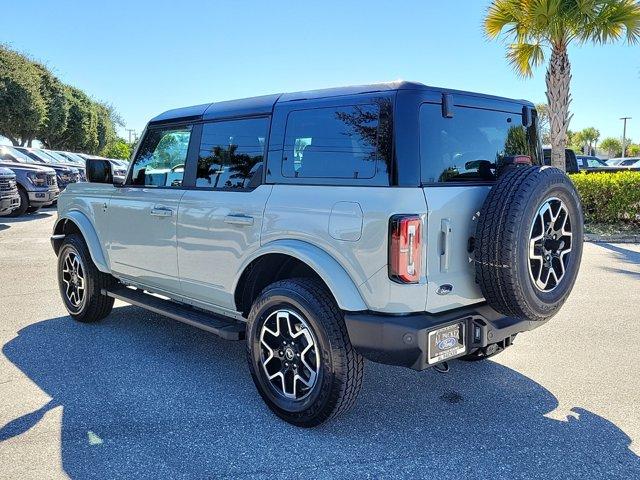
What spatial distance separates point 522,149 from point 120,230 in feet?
10.6

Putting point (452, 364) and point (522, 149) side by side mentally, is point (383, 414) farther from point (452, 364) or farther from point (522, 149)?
point (522, 149)

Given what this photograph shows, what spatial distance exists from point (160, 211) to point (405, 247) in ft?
7.05

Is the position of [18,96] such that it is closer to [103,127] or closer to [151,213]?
[103,127]

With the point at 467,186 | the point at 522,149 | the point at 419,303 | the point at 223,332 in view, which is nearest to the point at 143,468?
the point at 223,332

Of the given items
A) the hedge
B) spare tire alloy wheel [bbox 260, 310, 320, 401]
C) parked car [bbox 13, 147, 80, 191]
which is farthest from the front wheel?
parked car [bbox 13, 147, 80, 191]

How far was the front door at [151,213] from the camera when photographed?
13.5ft

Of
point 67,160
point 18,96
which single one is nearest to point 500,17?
point 67,160

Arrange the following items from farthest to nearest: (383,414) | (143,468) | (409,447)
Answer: (383,414) → (409,447) → (143,468)

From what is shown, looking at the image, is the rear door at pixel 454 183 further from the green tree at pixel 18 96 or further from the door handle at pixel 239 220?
the green tree at pixel 18 96

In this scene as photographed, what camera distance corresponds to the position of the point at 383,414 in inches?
132

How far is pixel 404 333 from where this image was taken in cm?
274

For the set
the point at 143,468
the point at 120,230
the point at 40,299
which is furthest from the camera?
the point at 40,299

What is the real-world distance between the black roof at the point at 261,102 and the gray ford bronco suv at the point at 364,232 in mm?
16

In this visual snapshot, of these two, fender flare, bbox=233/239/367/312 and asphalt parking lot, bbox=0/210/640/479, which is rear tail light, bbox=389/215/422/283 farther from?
asphalt parking lot, bbox=0/210/640/479
